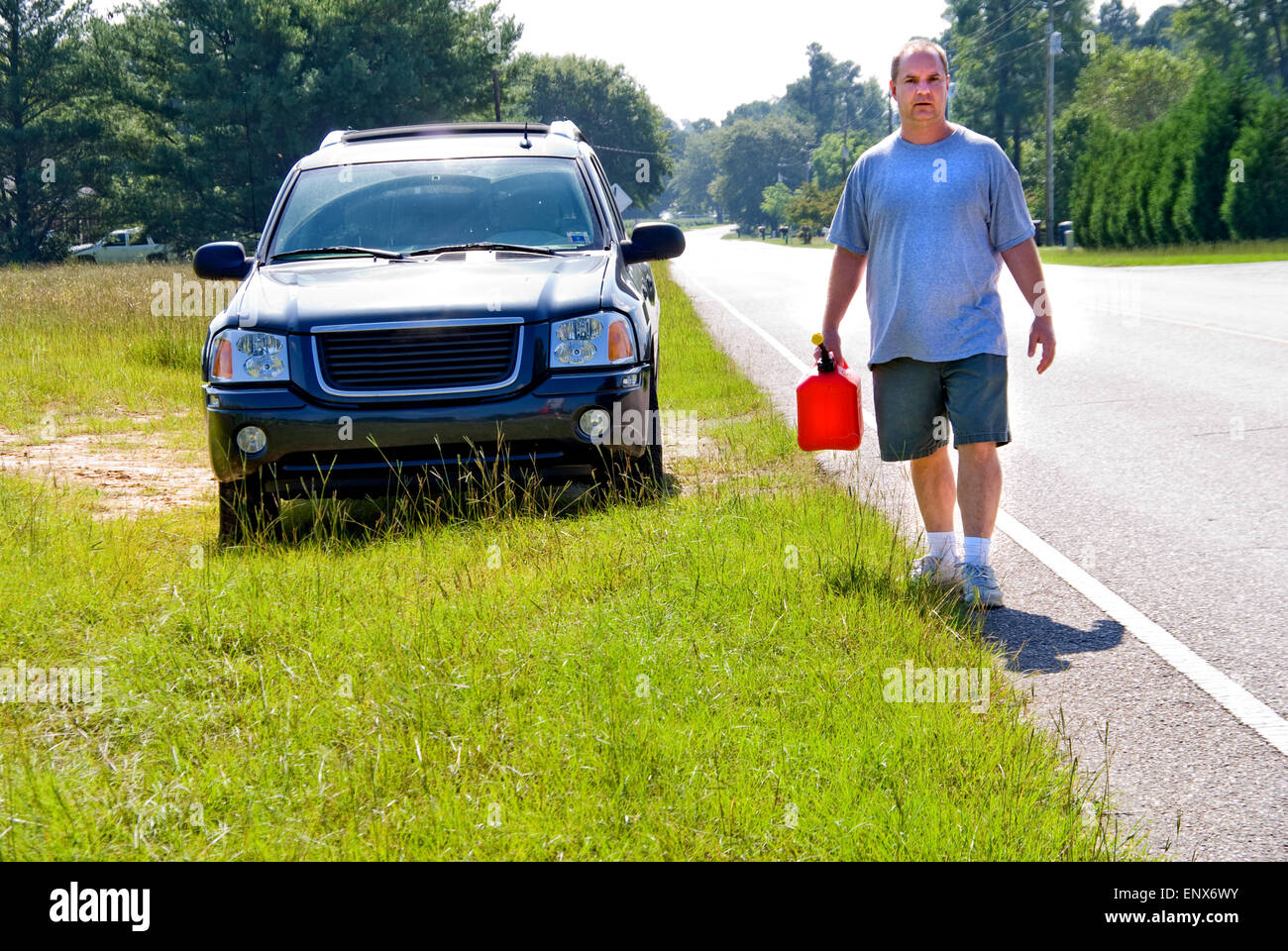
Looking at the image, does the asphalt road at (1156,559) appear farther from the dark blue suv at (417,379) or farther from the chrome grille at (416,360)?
the chrome grille at (416,360)

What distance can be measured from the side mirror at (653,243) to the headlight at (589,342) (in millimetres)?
1251

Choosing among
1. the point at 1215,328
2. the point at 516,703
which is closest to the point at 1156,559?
the point at 516,703

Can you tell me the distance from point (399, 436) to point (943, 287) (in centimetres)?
253

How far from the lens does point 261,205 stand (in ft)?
178

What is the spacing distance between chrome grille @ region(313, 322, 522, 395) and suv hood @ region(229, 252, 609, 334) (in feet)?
0.28

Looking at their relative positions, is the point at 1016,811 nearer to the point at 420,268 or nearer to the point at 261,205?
the point at 420,268

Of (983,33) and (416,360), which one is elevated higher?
(983,33)

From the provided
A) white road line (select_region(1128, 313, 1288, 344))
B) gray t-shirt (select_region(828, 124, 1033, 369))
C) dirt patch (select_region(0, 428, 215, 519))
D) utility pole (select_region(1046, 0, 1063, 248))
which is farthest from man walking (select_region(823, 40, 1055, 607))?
utility pole (select_region(1046, 0, 1063, 248))

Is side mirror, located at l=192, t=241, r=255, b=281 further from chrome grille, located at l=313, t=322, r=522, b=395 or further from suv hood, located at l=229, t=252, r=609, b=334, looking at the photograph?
Result: chrome grille, located at l=313, t=322, r=522, b=395

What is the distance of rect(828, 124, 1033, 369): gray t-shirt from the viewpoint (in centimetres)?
507

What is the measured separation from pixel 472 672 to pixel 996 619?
6.85ft

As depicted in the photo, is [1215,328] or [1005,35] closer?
[1215,328]

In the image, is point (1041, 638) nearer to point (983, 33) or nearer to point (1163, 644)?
point (1163, 644)

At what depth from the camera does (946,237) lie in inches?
201
